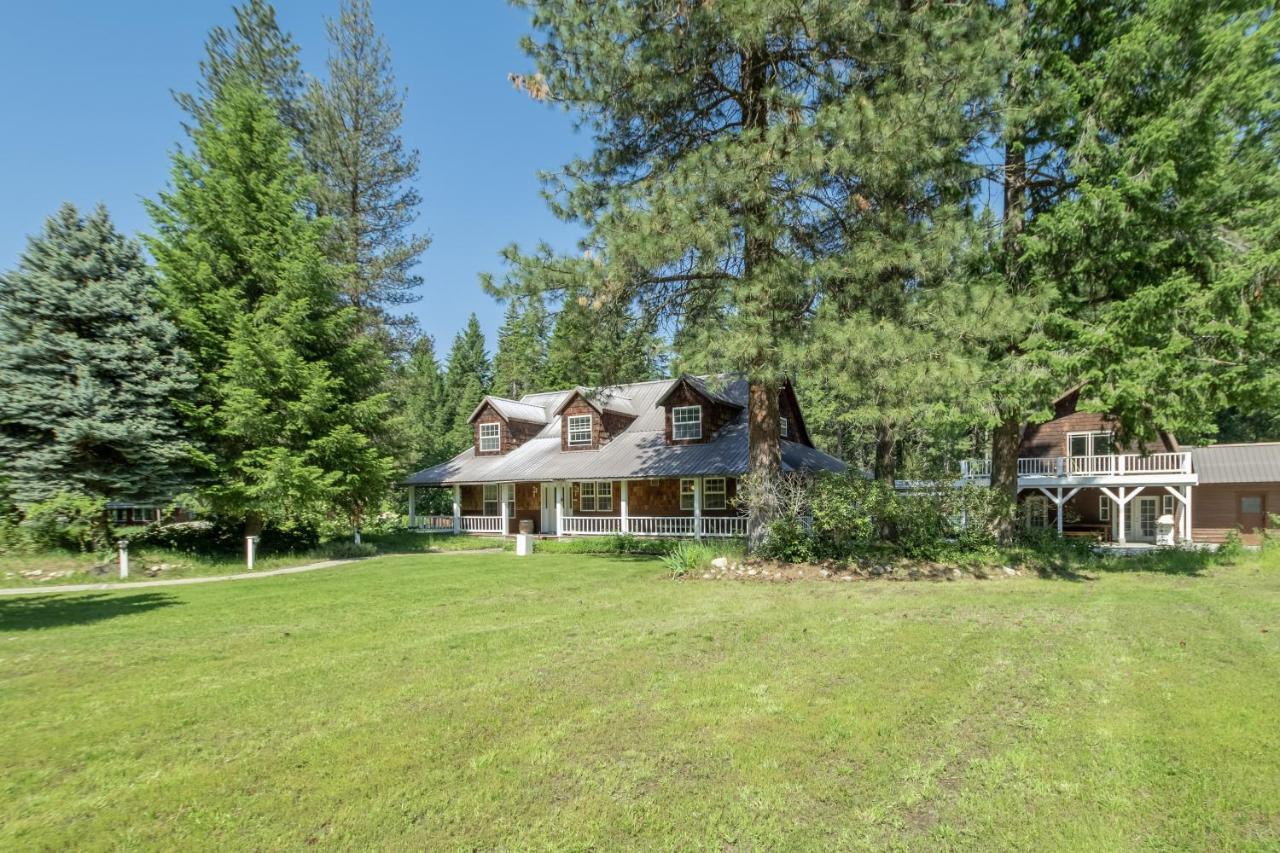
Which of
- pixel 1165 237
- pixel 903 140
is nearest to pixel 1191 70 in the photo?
A: pixel 1165 237

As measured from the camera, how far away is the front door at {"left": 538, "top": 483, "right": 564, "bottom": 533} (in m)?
25.8

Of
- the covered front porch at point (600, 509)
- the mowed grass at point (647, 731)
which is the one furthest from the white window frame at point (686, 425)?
the mowed grass at point (647, 731)

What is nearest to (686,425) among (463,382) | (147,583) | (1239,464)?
(147,583)

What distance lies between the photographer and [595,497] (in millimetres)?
24891

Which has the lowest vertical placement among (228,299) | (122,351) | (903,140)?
(122,351)

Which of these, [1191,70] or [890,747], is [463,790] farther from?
[1191,70]

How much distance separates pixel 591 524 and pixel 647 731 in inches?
764

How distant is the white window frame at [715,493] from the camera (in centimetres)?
2170

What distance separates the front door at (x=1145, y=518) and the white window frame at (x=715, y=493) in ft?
60.1

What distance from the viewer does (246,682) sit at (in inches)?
223

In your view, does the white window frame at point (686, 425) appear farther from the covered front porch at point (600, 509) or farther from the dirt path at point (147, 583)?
the dirt path at point (147, 583)

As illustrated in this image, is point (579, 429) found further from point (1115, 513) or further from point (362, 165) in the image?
point (1115, 513)

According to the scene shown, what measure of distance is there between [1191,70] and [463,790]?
16.5 meters

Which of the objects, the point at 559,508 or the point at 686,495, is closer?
the point at 686,495
